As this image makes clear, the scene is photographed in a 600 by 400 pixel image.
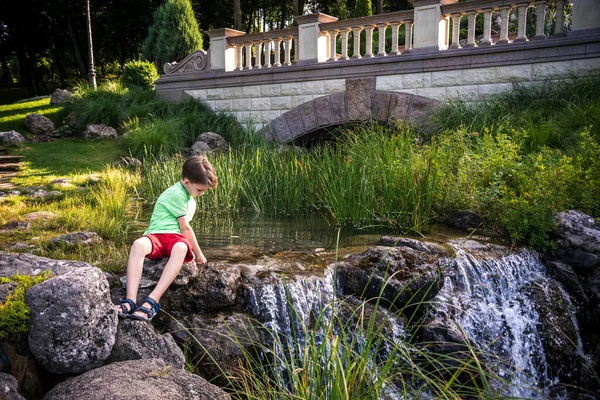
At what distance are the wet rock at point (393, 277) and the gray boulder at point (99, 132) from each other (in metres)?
9.61

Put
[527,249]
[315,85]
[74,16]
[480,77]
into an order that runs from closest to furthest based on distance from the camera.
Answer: [527,249], [480,77], [315,85], [74,16]

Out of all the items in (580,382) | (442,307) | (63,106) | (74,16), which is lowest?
(580,382)

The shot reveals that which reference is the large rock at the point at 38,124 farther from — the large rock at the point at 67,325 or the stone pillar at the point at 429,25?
the large rock at the point at 67,325

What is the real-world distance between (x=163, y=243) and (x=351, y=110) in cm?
872

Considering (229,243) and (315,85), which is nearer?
(229,243)

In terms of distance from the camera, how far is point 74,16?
2941 cm

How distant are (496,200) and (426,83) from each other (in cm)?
556

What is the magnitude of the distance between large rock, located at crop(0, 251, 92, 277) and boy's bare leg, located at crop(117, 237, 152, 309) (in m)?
0.34

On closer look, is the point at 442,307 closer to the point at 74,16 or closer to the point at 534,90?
the point at 534,90

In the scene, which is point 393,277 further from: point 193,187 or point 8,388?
point 8,388

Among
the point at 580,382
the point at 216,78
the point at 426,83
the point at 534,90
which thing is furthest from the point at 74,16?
the point at 580,382

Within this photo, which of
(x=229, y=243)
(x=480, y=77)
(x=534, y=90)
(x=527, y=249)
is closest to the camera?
(x=527, y=249)

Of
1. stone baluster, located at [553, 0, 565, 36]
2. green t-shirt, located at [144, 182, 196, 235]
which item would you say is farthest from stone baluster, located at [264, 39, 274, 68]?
green t-shirt, located at [144, 182, 196, 235]

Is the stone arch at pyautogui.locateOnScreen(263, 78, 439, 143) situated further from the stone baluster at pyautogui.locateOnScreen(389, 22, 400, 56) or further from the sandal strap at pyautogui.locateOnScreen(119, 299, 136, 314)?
the sandal strap at pyautogui.locateOnScreen(119, 299, 136, 314)
